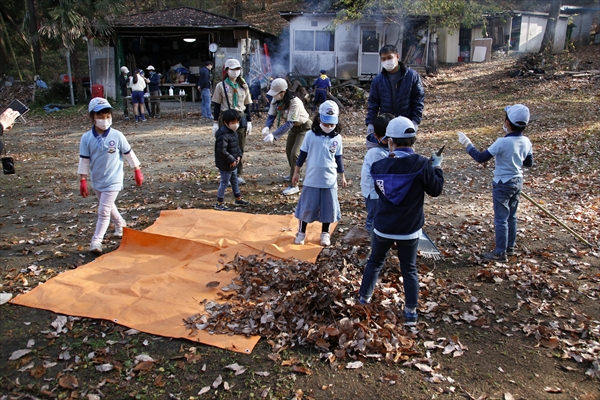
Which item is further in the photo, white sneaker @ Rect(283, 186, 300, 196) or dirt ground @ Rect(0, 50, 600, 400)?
white sneaker @ Rect(283, 186, 300, 196)

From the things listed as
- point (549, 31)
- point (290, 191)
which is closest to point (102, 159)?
point (290, 191)

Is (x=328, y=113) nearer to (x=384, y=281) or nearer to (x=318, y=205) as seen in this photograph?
(x=318, y=205)

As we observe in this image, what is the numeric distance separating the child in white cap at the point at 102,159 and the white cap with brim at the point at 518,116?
166 inches

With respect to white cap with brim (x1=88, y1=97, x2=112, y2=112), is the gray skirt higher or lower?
lower

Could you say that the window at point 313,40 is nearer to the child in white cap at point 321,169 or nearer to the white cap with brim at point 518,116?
the child in white cap at point 321,169

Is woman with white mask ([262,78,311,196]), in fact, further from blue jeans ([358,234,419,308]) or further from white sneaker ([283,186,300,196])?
blue jeans ([358,234,419,308])

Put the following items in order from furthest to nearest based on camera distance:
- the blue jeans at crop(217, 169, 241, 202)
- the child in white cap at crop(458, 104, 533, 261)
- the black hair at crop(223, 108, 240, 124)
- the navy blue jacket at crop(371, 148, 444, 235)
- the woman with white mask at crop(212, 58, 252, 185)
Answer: the woman with white mask at crop(212, 58, 252, 185) < the blue jeans at crop(217, 169, 241, 202) < the black hair at crop(223, 108, 240, 124) < the child in white cap at crop(458, 104, 533, 261) < the navy blue jacket at crop(371, 148, 444, 235)

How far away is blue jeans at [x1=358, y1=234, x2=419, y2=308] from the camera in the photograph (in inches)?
148

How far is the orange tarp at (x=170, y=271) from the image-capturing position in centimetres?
413

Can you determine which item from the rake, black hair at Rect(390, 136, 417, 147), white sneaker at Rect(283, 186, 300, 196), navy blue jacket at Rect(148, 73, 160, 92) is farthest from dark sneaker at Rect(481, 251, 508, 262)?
navy blue jacket at Rect(148, 73, 160, 92)

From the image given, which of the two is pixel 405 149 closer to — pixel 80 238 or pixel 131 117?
pixel 80 238

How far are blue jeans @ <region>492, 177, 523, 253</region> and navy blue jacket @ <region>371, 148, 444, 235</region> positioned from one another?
5.68ft

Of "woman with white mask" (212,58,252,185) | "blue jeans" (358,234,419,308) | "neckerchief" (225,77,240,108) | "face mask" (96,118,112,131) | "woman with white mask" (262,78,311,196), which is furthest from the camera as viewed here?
"neckerchief" (225,77,240,108)

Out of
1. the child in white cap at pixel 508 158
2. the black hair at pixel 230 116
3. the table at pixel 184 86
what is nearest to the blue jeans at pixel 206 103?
the table at pixel 184 86
